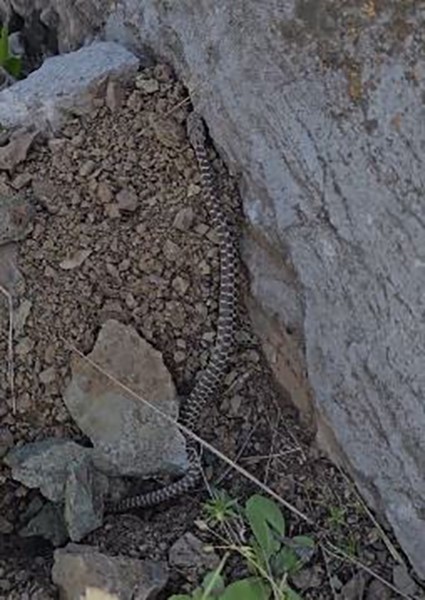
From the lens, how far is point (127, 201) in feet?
14.4

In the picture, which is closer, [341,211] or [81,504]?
[341,211]

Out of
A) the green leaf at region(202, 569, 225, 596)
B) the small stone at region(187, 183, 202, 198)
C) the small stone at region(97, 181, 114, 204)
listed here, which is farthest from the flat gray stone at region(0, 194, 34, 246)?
the green leaf at region(202, 569, 225, 596)

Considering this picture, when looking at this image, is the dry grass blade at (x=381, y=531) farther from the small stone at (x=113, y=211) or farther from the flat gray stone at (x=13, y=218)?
the flat gray stone at (x=13, y=218)

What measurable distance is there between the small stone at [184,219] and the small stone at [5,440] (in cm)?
92

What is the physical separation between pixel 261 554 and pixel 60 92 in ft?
6.00

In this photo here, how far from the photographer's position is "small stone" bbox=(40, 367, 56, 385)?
4.37 metres

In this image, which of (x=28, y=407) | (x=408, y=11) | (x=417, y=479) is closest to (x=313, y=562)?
(x=417, y=479)

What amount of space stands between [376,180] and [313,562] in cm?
122

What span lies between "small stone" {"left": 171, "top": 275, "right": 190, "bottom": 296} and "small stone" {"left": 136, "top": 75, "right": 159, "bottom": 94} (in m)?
0.70

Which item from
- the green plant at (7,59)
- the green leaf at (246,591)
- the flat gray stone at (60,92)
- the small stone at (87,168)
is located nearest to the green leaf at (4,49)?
the green plant at (7,59)

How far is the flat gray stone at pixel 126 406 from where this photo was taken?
4.29m

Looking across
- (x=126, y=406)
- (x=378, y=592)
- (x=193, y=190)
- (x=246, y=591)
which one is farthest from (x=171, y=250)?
(x=378, y=592)

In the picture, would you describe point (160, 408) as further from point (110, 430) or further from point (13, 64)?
point (13, 64)

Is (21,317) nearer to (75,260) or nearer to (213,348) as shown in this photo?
(75,260)
